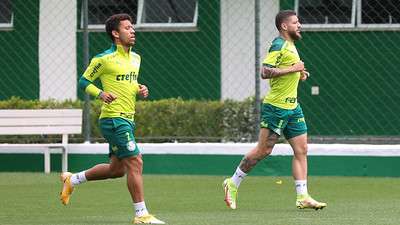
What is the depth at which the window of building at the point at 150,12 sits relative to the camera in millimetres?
24453

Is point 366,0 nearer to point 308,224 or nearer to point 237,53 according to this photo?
point 237,53

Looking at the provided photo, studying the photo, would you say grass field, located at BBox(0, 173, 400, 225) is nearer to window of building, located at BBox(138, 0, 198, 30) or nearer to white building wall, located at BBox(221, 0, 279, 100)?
white building wall, located at BBox(221, 0, 279, 100)

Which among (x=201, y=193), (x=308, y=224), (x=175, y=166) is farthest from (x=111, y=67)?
(x=175, y=166)

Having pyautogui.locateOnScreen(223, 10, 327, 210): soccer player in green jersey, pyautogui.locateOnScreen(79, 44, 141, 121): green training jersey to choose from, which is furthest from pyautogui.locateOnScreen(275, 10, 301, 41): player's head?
pyautogui.locateOnScreen(79, 44, 141, 121): green training jersey

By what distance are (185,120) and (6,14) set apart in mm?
7702

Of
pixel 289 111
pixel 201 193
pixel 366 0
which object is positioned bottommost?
pixel 201 193

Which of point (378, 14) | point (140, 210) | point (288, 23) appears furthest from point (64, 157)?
point (378, 14)

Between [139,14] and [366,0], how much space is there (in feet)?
15.1

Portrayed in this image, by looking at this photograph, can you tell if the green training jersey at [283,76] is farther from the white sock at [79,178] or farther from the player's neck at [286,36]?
the white sock at [79,178]

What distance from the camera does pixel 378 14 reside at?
73.9 feet

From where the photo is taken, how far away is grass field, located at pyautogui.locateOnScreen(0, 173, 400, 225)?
428 inches

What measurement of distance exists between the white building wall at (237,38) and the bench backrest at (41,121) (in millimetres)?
6217

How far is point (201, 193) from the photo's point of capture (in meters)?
14.1

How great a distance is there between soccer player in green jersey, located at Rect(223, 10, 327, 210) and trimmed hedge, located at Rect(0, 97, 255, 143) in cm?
506
